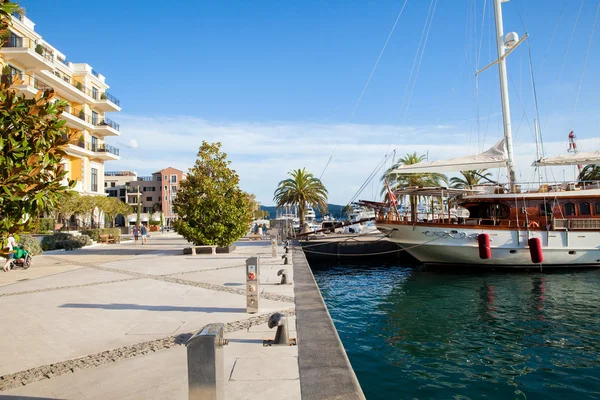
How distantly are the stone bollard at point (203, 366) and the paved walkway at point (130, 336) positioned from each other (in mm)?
1354

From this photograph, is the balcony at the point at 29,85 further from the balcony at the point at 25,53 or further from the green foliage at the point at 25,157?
the green foliage at the point at 25,157

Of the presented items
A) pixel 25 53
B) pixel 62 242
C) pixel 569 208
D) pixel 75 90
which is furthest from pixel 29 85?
pixel 569 208

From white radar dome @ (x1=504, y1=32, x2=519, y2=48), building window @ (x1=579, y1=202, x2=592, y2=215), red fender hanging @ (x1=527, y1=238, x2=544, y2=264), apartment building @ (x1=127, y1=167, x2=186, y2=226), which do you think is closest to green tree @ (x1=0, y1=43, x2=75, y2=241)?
red fender hanging @ (x1=527, y1=238, x2=544, y2=264)

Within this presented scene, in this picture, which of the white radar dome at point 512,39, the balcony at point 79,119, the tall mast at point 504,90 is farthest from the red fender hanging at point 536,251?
the balcony at point 79,119

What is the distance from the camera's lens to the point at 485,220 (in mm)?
22500

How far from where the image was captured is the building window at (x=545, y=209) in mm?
21641

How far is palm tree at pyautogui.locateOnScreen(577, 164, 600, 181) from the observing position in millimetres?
35750

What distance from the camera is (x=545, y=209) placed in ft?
70.9

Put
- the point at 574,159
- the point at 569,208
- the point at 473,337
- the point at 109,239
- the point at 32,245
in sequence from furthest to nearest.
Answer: the point at 109,239
the point at 32,245
the point at 574,159
the point at 569,208
the point at 473,337

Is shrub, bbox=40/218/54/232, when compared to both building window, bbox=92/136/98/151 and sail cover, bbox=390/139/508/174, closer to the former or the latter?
building window, bbox=92/136/98/151

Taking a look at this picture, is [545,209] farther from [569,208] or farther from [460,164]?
[460,164]

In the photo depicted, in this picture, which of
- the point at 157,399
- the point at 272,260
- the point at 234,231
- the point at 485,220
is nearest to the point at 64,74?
the point at 234,231

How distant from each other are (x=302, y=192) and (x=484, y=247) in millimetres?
22581

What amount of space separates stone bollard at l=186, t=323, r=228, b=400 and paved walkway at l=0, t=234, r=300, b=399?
135 centimetres
